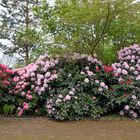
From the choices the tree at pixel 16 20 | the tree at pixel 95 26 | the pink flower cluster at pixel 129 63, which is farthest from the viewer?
the tree at pixel 16 20

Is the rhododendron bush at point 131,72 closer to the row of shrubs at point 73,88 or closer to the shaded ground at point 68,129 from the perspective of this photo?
the row of shrubs at point 73,88

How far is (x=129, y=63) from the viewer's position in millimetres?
9641

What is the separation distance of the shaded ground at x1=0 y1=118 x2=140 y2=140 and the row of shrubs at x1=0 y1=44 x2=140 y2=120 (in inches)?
12.8

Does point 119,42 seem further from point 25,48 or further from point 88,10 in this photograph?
point 25,48

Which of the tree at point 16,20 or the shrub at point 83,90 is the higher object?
the tree at point 16,20

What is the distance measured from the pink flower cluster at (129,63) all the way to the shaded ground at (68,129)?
1.40 metres

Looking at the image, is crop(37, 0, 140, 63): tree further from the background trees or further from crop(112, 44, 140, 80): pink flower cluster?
crop(112, 44, 140, 80): pink flower cluster

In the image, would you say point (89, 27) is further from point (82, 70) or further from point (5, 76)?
point (5, 76)

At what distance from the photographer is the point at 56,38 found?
34.6 feet

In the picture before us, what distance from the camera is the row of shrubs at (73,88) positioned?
846 centimetres

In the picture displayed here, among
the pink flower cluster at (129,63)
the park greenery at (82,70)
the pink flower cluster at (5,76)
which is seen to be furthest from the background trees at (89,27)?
the pink flower cluster at (5,76)

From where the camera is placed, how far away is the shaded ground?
274 inches

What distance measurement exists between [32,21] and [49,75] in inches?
747

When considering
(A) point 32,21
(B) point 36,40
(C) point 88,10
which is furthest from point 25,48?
(C) point 88,10
